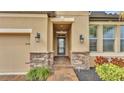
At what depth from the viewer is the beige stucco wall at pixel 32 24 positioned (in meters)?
9.98

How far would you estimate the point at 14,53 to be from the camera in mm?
10523

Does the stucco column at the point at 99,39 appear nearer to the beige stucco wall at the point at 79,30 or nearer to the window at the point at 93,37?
the window at the point at 93,37

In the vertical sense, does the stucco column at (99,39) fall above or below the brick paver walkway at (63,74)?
above

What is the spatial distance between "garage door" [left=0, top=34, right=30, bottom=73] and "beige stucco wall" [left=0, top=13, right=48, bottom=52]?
0.53m

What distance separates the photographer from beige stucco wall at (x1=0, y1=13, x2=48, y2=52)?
9984 mm

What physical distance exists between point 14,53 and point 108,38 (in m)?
5.27

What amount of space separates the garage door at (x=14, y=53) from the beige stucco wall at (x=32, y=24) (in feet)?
1.74

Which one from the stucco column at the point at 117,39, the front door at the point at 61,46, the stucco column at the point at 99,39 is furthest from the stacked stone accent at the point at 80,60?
the front door at the point at 61,46

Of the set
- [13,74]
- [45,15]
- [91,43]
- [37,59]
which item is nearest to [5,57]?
[13,74]

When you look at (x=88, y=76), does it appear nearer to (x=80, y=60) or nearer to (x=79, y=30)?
(x=80, y=60)

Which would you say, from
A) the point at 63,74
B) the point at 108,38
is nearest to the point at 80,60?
the point at 108,38
